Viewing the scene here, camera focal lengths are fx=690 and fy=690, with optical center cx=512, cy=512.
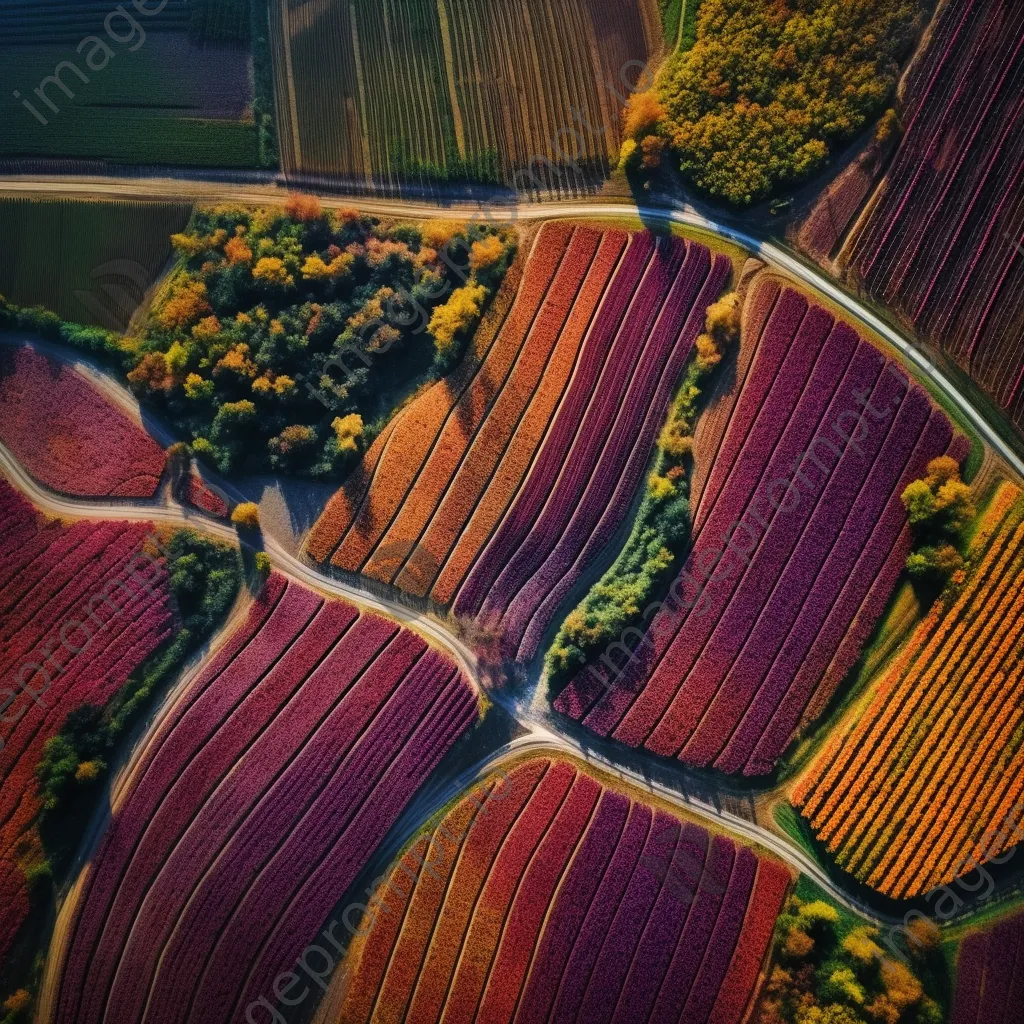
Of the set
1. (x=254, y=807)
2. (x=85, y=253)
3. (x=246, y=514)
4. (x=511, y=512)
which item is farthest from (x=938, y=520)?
(x=85, y=253)

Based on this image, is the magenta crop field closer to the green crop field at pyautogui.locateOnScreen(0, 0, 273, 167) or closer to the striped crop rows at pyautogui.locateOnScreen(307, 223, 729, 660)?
the striped crop rows at pyautogui.locateOnScreen(307, 223, 729, 660)

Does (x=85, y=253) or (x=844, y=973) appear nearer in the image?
(x=844, y=973)

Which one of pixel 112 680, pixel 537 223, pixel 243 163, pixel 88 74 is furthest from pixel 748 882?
pixel 88 74

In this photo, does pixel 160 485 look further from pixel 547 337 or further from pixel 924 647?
pixel 924 647

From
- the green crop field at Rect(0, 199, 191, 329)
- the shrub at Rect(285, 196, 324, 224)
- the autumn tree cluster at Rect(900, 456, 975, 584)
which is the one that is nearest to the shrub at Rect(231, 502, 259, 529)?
the green crop field at Rect(0, 199, 191, 329)

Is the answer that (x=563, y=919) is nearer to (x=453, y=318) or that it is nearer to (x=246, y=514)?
(x=246, y=514)

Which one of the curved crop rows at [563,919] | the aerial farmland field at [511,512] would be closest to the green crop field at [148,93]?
the aerial farmland field at [511,512]

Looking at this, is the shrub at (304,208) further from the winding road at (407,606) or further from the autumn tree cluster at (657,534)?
the autumn tree cluster at (657,534)
